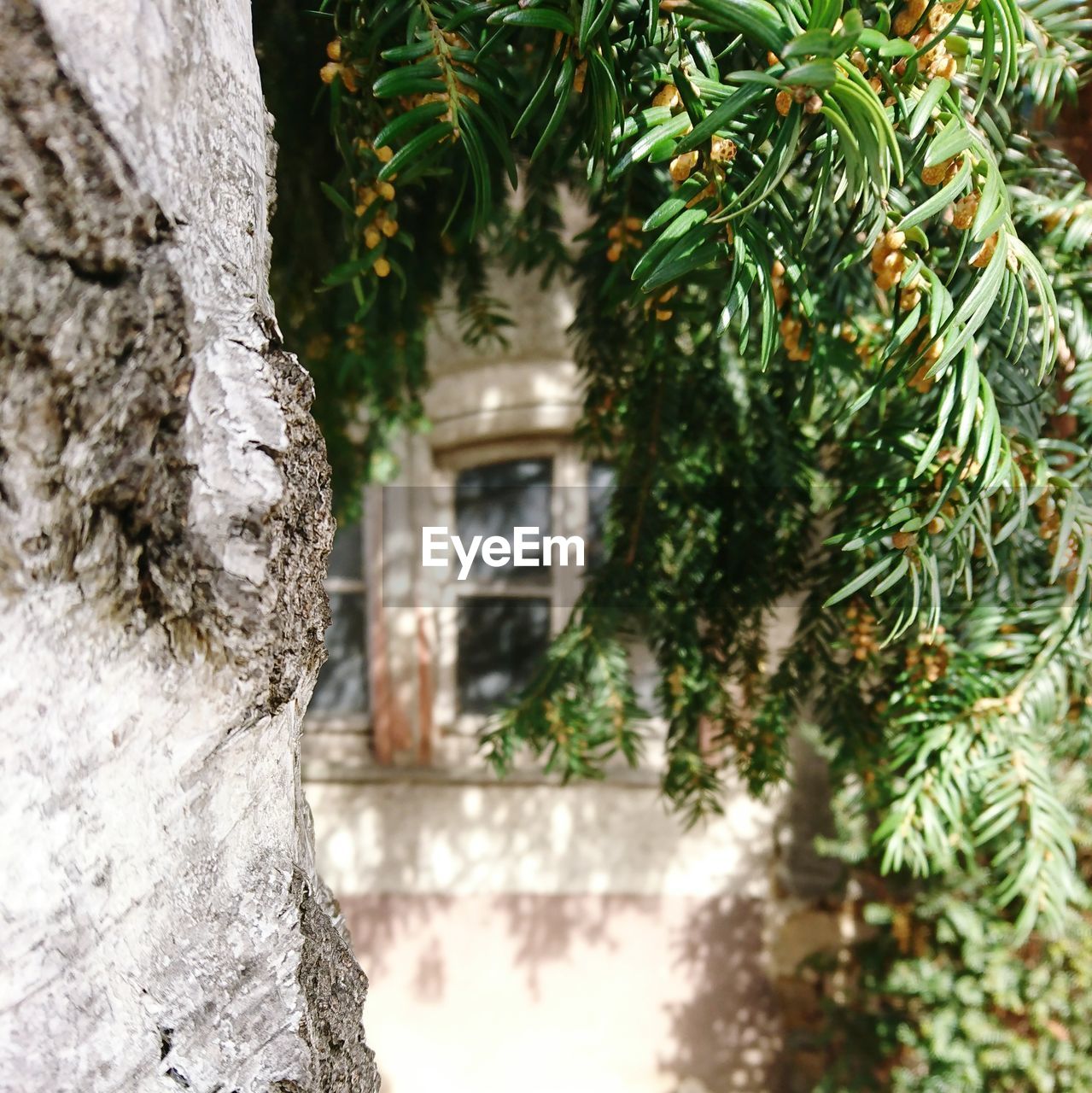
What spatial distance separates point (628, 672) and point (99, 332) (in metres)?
0.79

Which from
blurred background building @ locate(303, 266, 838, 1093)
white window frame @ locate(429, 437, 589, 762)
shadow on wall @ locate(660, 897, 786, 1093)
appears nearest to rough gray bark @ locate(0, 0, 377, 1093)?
white window frame @ locate(429, 437, 589, 762)

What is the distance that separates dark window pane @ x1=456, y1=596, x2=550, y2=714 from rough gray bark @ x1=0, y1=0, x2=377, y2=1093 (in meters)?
1.80

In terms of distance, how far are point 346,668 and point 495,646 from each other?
15.0 inches

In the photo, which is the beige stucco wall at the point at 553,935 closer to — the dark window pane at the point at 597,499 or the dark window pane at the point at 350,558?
the dark window pane at the point at 350,558

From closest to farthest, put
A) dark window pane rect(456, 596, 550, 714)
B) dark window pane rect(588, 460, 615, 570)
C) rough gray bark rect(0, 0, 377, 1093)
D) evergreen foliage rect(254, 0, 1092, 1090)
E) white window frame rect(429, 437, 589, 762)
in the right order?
rough gray bark rect(0, 0, 377, 1093), evergreen foliage rect(254, 0, 1092, 1090), dark window pane rect(588, 460, 615, 570), white window frame rect(429, 437, 589, 762), dark window pane rect(456, 596, 550, 714)

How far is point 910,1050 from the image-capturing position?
1.82m

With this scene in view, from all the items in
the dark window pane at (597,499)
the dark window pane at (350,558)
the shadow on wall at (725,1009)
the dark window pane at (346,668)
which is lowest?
the shadow on wall at (725,1009)

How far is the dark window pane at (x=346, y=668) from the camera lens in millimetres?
2258

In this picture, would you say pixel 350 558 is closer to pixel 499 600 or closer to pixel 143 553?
pixel 499 600

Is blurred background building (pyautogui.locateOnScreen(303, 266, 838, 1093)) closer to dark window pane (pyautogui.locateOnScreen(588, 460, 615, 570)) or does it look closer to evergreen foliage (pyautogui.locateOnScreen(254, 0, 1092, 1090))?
dark window pane (pyautogui.locateOnScreen(588, 460, 615, 570))

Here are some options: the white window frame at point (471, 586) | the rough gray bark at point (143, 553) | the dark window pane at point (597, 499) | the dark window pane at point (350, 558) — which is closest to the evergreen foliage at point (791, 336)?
the rough gray bark at point (143, 553)

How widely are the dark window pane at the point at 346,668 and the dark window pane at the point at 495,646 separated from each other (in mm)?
251

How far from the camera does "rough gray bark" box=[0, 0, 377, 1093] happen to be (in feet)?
1.05

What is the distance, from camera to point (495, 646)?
2248mm
